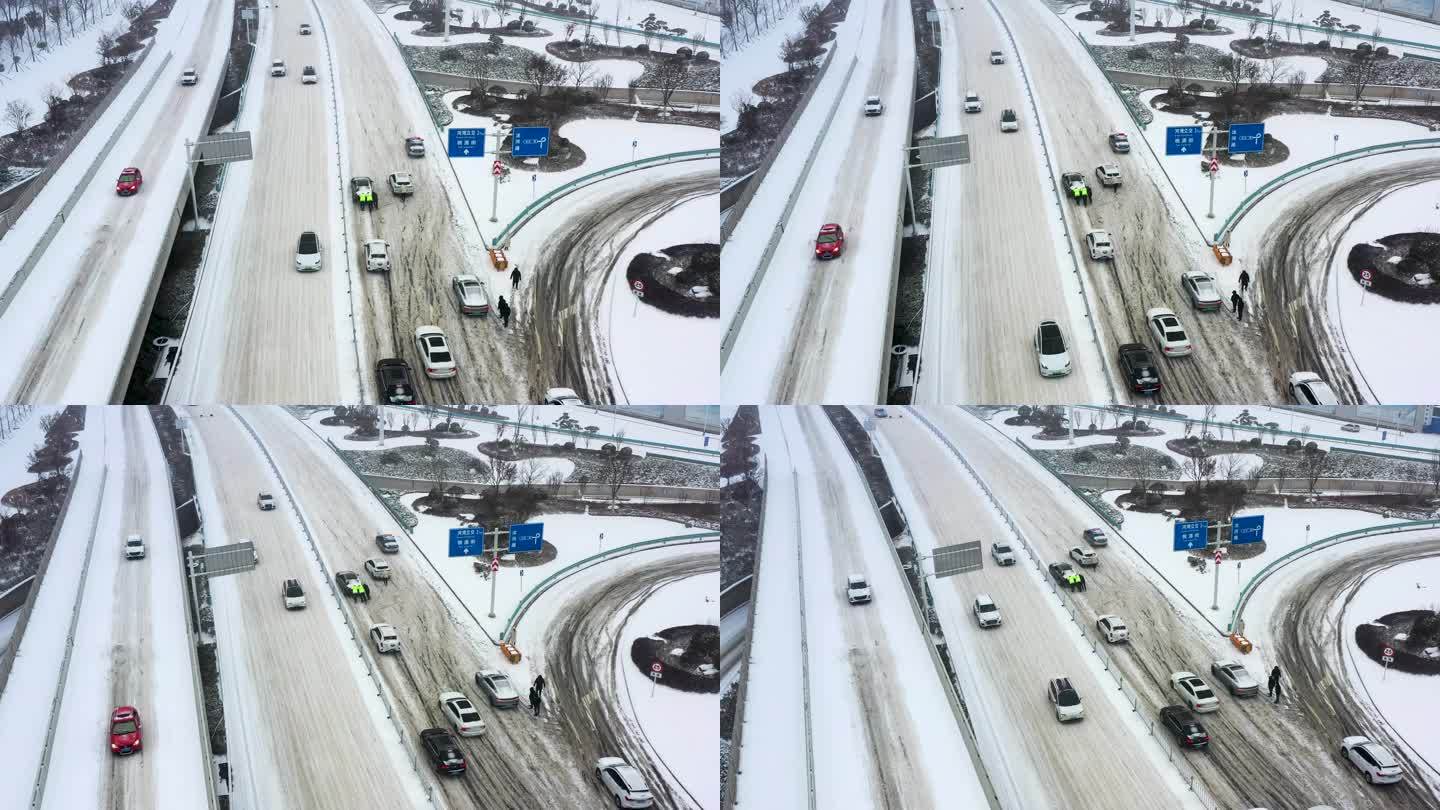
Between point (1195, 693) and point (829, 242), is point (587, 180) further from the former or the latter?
point (1195, 693)

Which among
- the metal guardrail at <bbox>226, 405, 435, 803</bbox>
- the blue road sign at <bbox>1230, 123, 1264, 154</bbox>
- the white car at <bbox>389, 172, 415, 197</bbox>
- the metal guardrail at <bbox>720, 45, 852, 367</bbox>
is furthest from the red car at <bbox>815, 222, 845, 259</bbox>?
the metal guardrail at <bbox>226, 405, 435, 803</bbox>

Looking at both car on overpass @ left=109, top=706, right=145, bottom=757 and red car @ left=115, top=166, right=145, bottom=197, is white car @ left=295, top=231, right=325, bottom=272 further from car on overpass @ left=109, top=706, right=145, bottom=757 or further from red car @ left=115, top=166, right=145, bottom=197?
car on overpass @ left=109, top=706, right=145, bottom=757

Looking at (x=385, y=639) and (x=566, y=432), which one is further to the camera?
(x=566, y=432)

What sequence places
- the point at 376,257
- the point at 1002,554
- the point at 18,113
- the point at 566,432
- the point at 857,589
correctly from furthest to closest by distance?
the point at 18,113
the point at 566,432
the point at 1002,554
the point at 376,257
the point at 857,589

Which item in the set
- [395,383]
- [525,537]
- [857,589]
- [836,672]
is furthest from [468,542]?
[857,589]

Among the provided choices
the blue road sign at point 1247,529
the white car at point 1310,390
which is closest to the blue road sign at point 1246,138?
the white car at point 1310,390

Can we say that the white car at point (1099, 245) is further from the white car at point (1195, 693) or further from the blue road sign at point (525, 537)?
the blue road sign at point (525, 537)

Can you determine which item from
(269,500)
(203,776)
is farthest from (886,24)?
(203,776)
